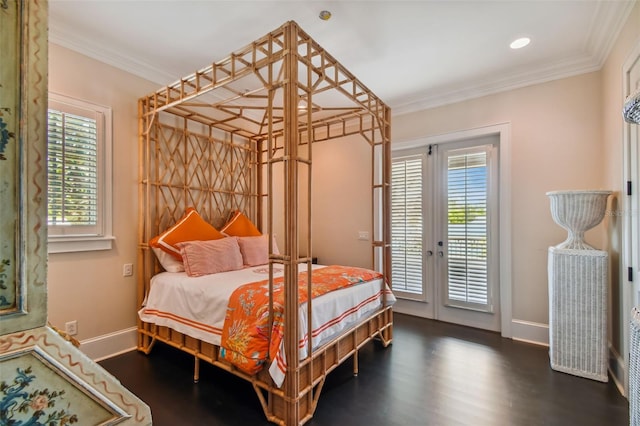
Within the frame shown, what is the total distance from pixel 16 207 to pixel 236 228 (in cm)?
328

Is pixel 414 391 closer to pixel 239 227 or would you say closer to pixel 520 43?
pixel 239 227

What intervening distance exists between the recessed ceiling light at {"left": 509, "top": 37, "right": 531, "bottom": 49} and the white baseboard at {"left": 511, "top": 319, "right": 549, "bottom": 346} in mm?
2777

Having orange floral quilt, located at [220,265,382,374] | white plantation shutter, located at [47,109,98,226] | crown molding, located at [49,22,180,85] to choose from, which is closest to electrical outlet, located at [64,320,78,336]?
white plantation shutter, located at [47,109,98,226]

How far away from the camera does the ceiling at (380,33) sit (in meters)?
2.21

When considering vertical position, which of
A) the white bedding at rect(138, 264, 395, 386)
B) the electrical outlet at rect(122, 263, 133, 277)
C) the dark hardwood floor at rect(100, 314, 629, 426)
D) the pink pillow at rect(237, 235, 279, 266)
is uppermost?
the pink pillow at rect(237, 235, 279, 266)

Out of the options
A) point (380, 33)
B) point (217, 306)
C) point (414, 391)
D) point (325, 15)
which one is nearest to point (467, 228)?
point (414, 391)

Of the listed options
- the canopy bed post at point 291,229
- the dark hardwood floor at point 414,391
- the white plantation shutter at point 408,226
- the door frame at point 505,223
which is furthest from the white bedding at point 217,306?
the door frame at point 505,223

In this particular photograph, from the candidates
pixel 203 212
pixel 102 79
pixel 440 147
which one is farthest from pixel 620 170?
pixel 102 79

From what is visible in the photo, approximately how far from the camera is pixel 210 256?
114 inches

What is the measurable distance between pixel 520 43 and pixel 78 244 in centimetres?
435

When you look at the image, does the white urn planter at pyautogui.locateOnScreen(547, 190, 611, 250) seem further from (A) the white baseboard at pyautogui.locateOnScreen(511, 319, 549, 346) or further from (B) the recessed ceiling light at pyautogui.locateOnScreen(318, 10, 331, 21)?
(B) the recessed ceiling light at pyautogui.locateOnScreen(318, 10, 331, 21)

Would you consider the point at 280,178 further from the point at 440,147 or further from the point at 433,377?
the point at 433,377

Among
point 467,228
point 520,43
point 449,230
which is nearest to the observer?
point 520,43

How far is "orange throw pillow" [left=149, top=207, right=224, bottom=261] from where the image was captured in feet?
9.45
